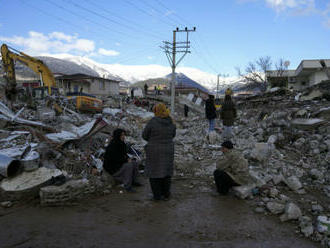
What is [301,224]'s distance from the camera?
3062mm

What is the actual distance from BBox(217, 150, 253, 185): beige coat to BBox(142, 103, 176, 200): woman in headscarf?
0.89 m

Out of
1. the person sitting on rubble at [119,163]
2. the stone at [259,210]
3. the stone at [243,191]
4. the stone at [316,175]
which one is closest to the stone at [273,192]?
the stone at [243,191]

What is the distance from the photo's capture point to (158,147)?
12.3ft

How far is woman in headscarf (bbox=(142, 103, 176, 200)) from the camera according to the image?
3734 millimetres

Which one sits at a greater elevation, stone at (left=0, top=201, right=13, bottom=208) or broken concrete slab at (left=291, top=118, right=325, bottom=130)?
broken concrete slab at (left=291, top=118, right=325, bottom=130)

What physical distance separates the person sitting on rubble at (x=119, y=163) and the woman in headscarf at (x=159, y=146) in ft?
1.88

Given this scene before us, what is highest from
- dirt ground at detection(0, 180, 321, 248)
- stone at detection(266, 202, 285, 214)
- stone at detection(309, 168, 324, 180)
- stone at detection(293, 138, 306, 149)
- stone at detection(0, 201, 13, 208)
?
stone at detection(293, 138, 306, 149)

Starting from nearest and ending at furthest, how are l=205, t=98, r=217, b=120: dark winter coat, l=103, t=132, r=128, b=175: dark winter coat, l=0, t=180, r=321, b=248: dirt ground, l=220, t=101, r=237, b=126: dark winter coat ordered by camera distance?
l=0, t=180, r=321, b=248: dirt ground → l=103, t=132, r=128, b=175: dark winter coat → l=220, t=101, r=237, b=126: dark winter coat → l=205, t=98, r=217, b=120: dark winter coat

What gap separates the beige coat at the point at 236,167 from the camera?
155 inches

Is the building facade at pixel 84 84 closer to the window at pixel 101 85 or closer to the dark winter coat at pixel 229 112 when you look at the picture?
the window at pixel 101 85

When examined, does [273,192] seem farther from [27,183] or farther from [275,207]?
[27,183]

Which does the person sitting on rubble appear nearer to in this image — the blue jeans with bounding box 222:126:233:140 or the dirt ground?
the dirt ground

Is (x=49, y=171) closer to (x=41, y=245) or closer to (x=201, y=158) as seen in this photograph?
(x=41, y=245)

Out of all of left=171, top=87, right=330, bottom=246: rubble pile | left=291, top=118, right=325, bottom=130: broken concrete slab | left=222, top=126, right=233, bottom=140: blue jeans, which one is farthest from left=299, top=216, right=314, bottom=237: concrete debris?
left=291, top=118, right=325, bottom=130: broken concrete slab
